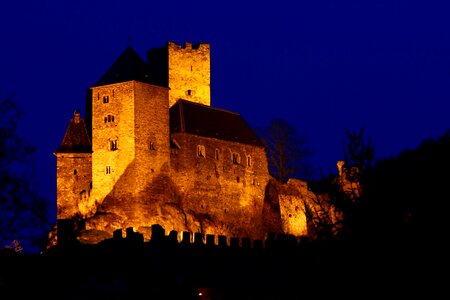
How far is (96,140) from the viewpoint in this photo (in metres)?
62.3

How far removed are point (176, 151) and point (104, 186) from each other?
217 inches

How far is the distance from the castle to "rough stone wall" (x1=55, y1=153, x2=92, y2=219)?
0.18 ft

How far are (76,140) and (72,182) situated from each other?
2.97 meters

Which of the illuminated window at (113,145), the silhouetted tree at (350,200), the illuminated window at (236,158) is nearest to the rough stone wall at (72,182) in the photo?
the illuminated window at (113,145)

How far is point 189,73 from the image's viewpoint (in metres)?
73.6

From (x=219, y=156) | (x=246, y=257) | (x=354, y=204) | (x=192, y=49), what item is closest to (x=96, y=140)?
(x=219, y=156)

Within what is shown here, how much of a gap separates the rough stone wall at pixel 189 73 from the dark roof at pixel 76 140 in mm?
8322

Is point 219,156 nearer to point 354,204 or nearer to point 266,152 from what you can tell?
point 266,152

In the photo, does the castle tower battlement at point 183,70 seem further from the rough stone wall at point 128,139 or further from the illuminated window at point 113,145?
the illuminated window at point 113,145

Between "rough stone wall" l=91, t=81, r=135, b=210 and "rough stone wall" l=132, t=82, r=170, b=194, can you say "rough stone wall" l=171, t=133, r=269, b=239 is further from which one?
"rough stone wall" l=91, t=81, r=135, b=210

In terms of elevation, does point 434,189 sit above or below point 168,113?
below

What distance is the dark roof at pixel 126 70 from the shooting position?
6322 centimetres

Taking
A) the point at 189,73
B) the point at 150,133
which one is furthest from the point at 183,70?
the point at 150,133

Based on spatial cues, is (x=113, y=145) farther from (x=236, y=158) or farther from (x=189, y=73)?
(x=189, y=73)
